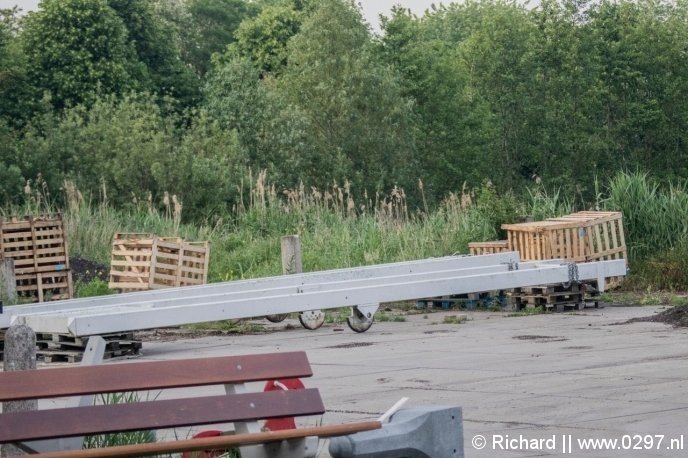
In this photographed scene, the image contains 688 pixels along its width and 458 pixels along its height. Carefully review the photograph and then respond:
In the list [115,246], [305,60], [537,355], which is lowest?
[537,355]

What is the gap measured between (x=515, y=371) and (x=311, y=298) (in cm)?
397

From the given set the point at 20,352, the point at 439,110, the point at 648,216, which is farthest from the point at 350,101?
the point at 20,352

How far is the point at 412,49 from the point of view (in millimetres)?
65562

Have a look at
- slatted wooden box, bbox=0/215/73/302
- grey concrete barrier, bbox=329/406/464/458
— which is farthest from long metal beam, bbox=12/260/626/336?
grey concrete barrier, bbox=329/406/464/458

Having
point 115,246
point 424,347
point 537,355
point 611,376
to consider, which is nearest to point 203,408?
point 611,376

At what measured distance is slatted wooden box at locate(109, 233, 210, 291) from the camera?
66.0 ft

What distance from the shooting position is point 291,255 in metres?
20.2

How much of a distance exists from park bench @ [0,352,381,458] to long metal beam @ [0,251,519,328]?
8.17 metres

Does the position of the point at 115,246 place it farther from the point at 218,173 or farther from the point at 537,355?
the point at 218,173

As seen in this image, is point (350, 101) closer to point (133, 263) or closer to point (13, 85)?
point (13, 85)

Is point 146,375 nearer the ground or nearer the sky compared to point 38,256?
nearer the ground

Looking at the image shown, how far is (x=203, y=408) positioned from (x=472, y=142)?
58496mm

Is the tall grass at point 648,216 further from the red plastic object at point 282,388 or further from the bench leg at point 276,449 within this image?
the bench leg at point 276,449

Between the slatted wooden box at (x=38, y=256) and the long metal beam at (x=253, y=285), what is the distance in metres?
4.91
